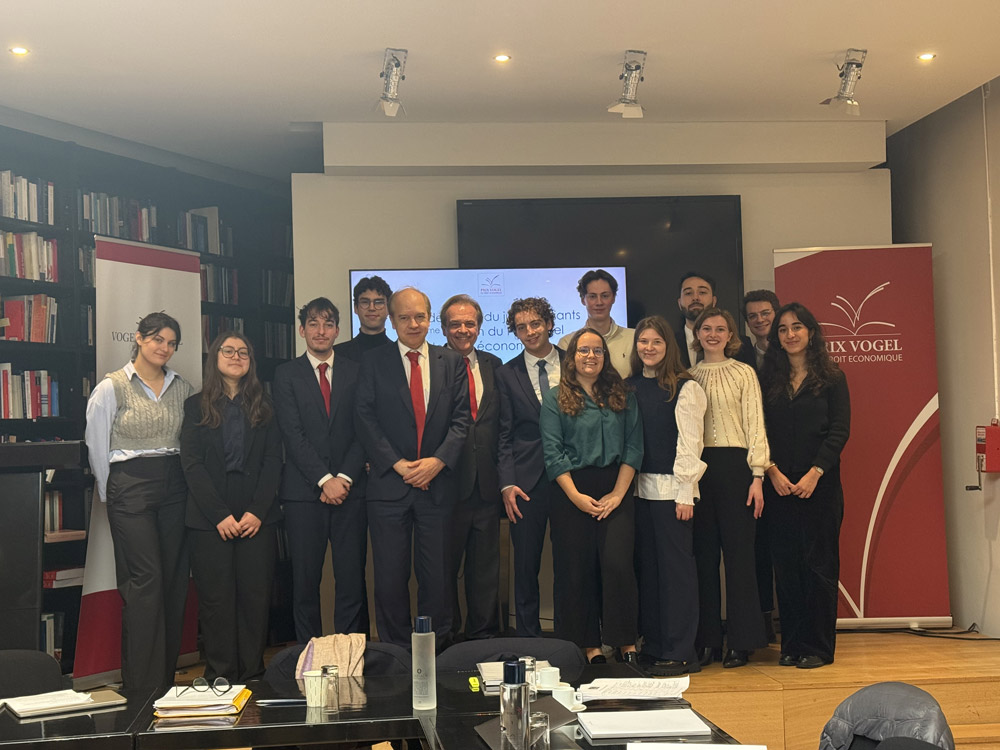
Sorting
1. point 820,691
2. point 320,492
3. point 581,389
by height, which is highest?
point 581,389

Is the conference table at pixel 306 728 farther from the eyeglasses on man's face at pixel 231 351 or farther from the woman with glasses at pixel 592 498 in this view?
the eyeglasses on man's face at pixel 231 351

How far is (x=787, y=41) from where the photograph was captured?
4.71 metres

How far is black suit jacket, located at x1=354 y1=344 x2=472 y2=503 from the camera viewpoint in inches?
187

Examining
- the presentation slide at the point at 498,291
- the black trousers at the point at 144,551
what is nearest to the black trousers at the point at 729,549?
the presentation slide at the point at 498,291

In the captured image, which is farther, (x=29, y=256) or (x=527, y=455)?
(x=29, y=256)

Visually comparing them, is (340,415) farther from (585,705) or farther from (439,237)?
(585,705)

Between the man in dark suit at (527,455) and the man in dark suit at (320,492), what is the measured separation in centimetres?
73

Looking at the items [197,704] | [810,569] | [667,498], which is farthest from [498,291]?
[197,704]

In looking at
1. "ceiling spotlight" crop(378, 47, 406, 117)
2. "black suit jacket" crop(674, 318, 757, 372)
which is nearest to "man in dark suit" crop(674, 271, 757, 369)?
"black suit jacket" crop(674, 318, 757, 372)

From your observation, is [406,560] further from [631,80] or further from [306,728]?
[631,80]

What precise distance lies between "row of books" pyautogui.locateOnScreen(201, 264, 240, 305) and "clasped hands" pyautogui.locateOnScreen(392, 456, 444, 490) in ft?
8.80

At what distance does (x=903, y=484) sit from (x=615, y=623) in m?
2.17

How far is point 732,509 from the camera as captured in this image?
4719 mm

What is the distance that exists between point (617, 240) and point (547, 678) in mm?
3785
